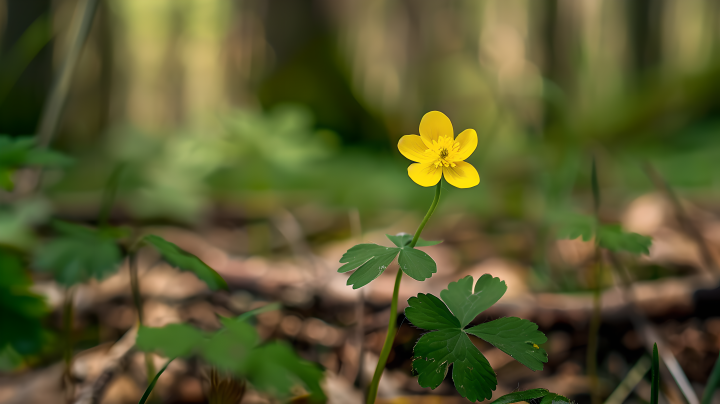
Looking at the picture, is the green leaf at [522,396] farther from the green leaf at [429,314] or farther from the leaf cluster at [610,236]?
the leaf cluster at [610,236]

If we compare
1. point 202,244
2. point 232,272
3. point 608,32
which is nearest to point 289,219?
point 202,244

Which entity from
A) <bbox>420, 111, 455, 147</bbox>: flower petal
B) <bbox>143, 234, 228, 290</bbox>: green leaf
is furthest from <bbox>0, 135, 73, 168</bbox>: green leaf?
<bbox>420, 111, 455, 147</bbox>: flower petal

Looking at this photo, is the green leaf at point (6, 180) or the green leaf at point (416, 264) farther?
the green leaf at point (6, 180)

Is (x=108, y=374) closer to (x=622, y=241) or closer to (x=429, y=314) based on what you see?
(x=429, y=314)

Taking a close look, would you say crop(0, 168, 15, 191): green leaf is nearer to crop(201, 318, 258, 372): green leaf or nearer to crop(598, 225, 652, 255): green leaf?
crop(201, 318, 258, 372): green leaf

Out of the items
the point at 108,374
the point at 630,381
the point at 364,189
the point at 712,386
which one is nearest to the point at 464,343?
the point at 712,386

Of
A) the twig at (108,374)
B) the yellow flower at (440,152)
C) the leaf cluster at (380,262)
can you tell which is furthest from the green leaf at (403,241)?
the twig at (108,374)
